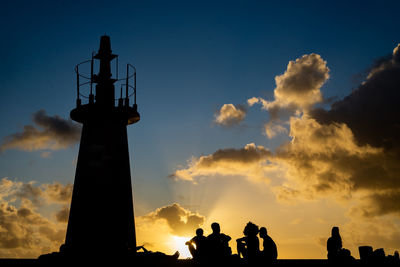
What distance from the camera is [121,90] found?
85.7 feet

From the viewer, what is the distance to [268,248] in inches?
506

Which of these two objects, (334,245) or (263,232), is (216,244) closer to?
(263,232)

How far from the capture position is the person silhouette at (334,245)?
12.8 m

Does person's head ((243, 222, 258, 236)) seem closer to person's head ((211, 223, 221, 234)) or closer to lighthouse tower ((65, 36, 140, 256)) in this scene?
person's head ((211, 223, 221, 234))

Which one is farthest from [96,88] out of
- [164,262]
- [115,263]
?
[164,262]

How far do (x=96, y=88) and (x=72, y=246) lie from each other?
8400mm

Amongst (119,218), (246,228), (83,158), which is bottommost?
(246,228)

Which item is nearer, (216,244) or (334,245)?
(334,245)

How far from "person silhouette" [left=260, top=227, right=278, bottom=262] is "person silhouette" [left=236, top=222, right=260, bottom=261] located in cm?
46

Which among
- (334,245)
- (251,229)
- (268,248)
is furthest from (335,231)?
(251,229)

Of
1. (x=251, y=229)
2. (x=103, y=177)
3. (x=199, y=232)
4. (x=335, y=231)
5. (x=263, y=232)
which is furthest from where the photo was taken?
(x=103, y=177)

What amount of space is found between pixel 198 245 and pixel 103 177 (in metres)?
11.7

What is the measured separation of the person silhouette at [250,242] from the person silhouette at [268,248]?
459 mm

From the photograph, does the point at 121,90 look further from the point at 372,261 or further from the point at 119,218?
the point at 372,261
